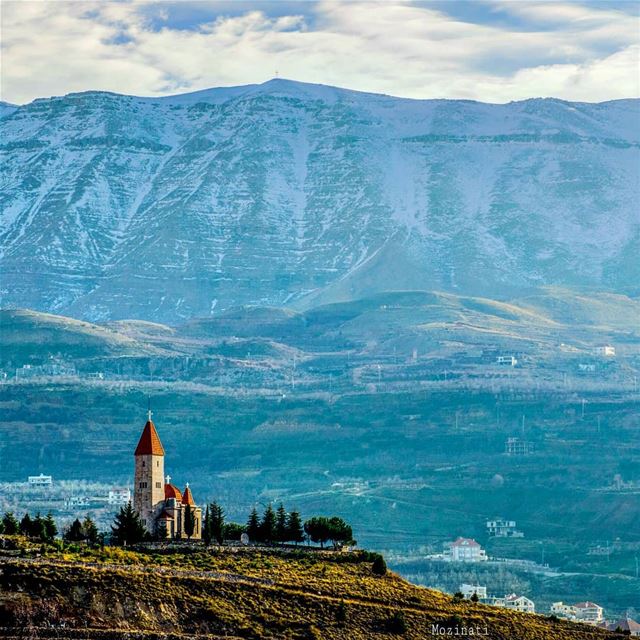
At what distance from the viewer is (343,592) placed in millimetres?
107000

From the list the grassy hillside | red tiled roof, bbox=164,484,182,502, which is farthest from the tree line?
the grassy hillside

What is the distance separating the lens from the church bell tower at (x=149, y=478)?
385 ft

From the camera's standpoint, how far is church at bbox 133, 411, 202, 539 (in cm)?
11731

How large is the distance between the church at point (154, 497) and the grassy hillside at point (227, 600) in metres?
6.98

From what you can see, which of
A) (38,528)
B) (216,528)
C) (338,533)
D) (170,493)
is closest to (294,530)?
(338,533)

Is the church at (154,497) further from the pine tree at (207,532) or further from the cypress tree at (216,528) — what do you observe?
the pine tree at (207,532)

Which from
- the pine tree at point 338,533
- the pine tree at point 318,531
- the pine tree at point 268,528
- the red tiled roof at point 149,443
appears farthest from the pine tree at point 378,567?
the red tiled roof at point 149,443

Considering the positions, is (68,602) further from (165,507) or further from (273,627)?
(165,507)

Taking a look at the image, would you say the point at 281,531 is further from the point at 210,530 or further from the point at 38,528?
the point at 38,528

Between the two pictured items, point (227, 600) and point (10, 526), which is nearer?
point (227, 600)

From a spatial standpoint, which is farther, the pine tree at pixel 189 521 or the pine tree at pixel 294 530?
the pine tree at pixel 189 521

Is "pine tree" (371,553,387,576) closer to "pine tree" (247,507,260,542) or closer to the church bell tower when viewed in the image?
"pine tree" (247,507,260,542)

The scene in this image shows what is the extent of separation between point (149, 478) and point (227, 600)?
18679mm

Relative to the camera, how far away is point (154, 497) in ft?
389
